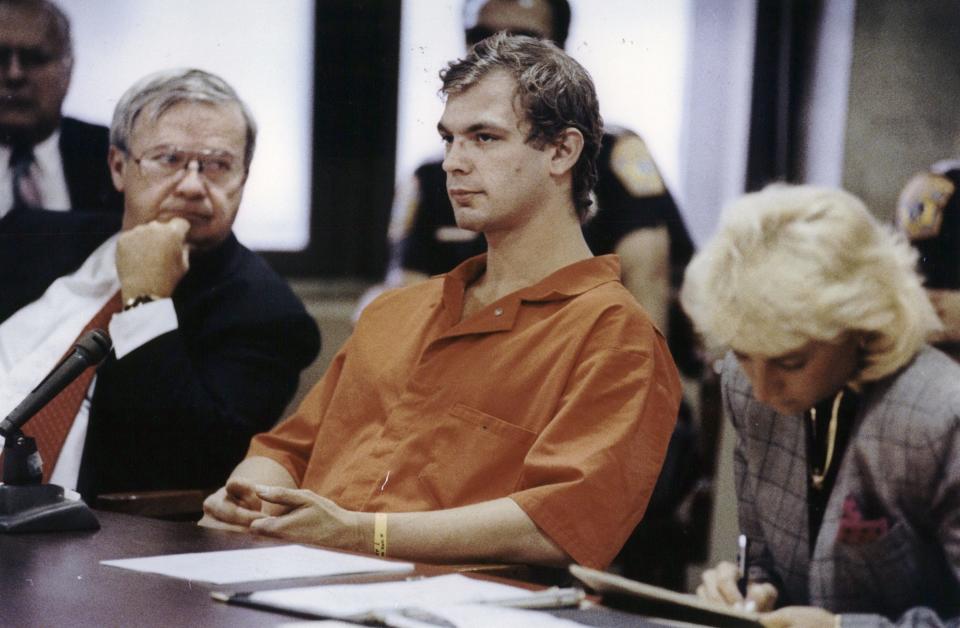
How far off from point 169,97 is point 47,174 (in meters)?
0.37

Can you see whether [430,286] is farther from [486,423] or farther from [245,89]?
[245,89]

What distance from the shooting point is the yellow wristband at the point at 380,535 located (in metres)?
2.16

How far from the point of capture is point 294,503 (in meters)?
2.16

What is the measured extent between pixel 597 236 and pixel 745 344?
38.1 inches

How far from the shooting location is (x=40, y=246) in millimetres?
3178

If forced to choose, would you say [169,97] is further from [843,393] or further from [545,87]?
[843,393]

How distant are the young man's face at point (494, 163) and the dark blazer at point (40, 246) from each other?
3.65 feet

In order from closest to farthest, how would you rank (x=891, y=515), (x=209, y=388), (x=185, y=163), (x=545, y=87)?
(x=891, y=515)
(x=545, y=87)
(x=209, y=388)
(x=185, y=163)

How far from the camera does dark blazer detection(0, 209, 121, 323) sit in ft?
10.4

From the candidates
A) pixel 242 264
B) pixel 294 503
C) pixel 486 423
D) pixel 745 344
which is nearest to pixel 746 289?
pixel 745 344

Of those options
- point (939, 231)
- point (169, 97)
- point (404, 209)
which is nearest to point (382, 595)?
point (939, 231)

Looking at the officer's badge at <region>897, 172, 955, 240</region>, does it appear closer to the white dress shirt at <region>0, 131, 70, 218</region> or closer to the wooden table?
the wooden table

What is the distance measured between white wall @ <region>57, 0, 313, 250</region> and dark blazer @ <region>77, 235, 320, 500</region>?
133mm

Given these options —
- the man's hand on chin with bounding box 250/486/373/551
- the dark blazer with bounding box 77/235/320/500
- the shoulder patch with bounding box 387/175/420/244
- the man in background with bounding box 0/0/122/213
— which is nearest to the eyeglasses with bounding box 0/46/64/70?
the man in background with bounding box 0/0/122/213
